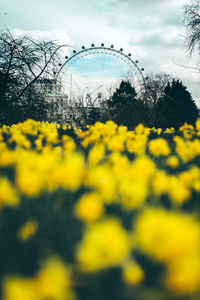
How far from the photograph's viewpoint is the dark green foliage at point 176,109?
15438 millimetres

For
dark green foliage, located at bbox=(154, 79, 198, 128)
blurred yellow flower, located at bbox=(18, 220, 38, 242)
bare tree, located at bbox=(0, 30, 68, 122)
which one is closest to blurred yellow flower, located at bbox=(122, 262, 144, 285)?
blurred yellow flower, located at bbox=(18, 220, 38, 242)

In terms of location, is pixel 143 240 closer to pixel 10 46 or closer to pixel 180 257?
pixel 180 257

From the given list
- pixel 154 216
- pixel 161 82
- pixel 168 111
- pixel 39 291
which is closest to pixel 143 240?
pixel 154 216

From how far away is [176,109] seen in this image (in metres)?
15.7

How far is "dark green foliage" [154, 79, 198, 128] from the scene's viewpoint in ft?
50.6

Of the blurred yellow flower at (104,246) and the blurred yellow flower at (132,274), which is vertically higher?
the blurred yellow flower at (104,246)

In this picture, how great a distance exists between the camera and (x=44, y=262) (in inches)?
38.7

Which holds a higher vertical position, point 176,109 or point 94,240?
point 176,109

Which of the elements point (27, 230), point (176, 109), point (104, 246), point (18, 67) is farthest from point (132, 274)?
point (176, 109)

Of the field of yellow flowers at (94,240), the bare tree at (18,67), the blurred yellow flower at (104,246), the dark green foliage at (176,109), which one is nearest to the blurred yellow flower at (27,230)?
the field of yellow flowers at (94,240)

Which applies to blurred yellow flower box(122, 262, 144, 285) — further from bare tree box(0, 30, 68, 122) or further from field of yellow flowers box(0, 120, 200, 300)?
bare tree box(0, 30, 68, 122)

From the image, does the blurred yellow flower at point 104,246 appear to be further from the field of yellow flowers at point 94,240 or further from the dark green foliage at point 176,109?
the dark green foliage at point 176,109

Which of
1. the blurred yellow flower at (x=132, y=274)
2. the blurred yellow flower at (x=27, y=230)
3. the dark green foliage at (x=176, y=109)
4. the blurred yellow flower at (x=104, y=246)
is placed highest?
the dark green foliage at (x=176, y=109)

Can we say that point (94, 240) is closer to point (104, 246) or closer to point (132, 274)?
point (104, 246)
